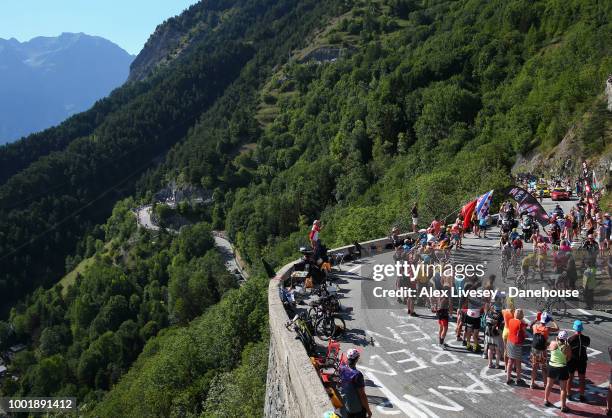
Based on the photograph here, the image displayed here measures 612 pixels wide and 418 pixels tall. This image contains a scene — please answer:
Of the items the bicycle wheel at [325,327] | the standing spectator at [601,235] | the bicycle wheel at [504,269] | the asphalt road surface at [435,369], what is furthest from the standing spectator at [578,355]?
the standing spectator at [601,235]

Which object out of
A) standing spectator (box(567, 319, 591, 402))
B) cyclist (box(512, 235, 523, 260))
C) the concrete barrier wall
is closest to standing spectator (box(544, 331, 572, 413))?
standing spectator (box(567, 319, 591, 402))

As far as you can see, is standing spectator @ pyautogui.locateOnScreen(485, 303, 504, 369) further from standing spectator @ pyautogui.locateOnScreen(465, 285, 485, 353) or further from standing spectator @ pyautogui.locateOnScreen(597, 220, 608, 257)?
standing spectator @ pyautogui.locateOnScreen(597, 220, 608, 257)

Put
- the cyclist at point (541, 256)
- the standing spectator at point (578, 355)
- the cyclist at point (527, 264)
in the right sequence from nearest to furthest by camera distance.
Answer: the standing spectator at point (578, 355) < the cyclist at point (541, 256) < the cyclist at point (527, 264)

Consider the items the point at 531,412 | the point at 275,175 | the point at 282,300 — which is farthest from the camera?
the point at 275,175

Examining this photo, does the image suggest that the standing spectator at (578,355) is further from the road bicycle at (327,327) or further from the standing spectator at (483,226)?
the standing spectator at (483,226)

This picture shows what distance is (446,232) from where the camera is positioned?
896 inches

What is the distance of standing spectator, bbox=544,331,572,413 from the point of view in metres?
10.2

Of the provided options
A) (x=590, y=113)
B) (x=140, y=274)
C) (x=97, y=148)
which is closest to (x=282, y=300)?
(x=590, y=113)

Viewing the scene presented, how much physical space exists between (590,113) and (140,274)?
10170 cm

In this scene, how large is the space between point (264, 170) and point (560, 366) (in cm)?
12888

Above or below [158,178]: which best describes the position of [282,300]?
below

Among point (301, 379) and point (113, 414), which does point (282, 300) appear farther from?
point (113, 414)

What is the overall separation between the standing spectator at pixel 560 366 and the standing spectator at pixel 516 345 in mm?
1008

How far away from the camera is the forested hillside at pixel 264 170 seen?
42.8 meters
